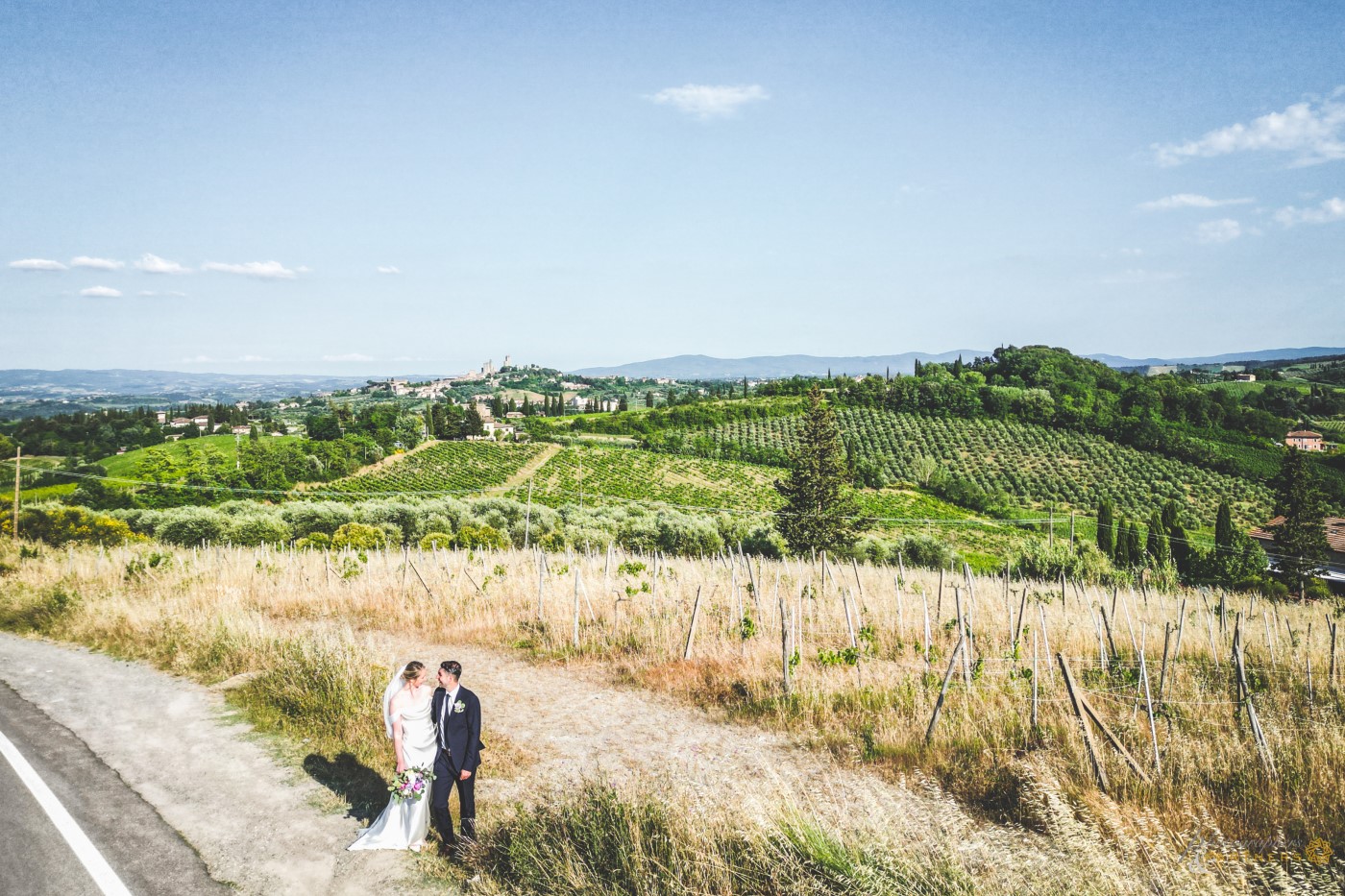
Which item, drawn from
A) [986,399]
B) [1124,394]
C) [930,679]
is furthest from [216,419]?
[1124,394]

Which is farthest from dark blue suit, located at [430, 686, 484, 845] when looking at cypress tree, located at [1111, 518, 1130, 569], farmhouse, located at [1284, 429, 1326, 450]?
farmhouse, located at [1284, 429, 1326, 450]

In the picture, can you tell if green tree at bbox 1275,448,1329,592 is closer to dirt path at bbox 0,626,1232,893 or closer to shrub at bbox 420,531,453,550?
shrub at bbox 420,531,453,550

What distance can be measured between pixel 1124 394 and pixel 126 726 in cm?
14761

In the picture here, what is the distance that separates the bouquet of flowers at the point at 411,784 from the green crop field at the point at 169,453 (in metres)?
87.0

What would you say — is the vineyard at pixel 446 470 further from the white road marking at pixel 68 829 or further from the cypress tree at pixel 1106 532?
the white road marking at pixel 68 829

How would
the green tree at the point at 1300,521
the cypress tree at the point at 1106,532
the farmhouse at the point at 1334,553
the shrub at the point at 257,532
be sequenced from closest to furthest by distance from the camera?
the shrub at the point at 257,532 < the green tree at the point at 1300,521 < the farmhouse at the point at 1334,553 < the cypress tree at the point at 1106,532

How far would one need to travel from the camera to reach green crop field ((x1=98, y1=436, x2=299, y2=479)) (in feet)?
257

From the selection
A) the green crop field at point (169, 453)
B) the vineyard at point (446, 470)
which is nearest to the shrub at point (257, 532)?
the vineyard at point (446, 470)

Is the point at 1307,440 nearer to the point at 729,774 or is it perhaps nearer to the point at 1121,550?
the point at 1121,550

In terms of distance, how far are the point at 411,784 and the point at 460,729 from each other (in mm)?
523

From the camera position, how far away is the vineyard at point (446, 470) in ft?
264

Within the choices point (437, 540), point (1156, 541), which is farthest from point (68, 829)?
point (1156, 541)

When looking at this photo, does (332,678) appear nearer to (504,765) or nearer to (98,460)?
(504,765)

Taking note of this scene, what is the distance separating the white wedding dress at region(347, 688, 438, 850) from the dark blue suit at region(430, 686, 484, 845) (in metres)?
0.07
